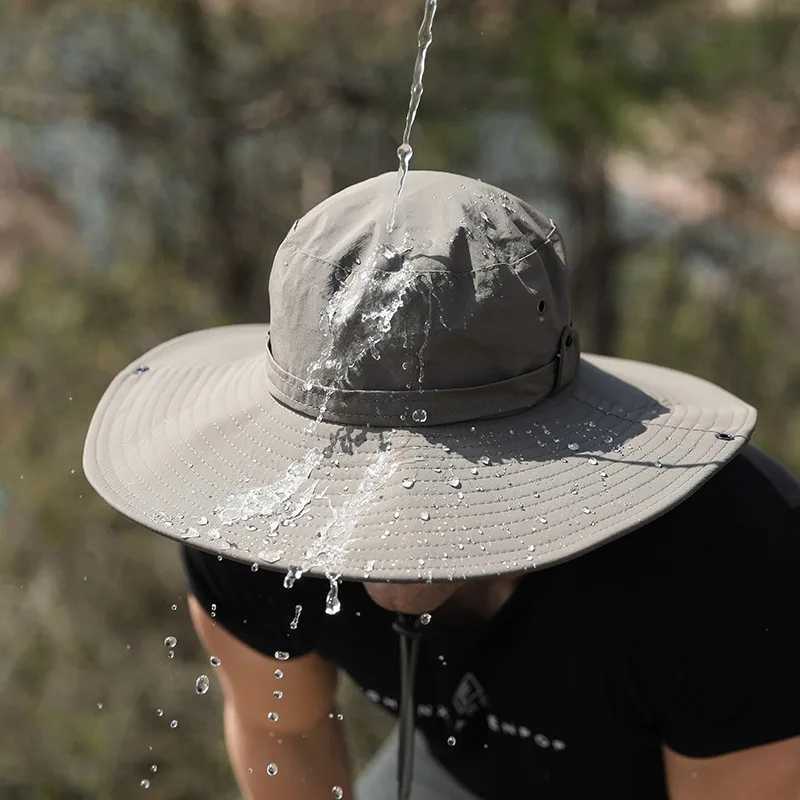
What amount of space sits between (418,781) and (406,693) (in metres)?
0.42

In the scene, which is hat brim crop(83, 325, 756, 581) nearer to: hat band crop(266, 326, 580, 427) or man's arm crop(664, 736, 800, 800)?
hat band crop(266, 326, 580, 427)

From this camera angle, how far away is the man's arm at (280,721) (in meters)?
1.69

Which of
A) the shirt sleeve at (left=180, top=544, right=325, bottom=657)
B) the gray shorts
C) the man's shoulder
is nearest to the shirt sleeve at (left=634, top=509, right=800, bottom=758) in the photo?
the man's shoulder

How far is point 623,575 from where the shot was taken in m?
1.30

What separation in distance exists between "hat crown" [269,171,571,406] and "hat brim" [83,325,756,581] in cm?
7

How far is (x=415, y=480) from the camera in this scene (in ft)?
3.71

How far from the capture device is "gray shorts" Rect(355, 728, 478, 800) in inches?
70.7

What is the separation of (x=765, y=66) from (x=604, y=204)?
2.68 feet

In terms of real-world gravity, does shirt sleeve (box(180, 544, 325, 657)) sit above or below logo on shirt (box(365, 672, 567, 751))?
above

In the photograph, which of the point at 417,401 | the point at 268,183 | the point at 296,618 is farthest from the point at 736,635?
the point at 268,183

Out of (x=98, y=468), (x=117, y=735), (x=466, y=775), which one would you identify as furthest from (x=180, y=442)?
(x=117, y=735)

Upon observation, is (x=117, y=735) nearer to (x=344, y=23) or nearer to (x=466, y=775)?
(x=466, y=775)

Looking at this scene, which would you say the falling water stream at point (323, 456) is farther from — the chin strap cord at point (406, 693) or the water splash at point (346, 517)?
the chin strap cord at point (406, 693)

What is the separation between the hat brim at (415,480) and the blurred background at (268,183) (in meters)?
2.15
